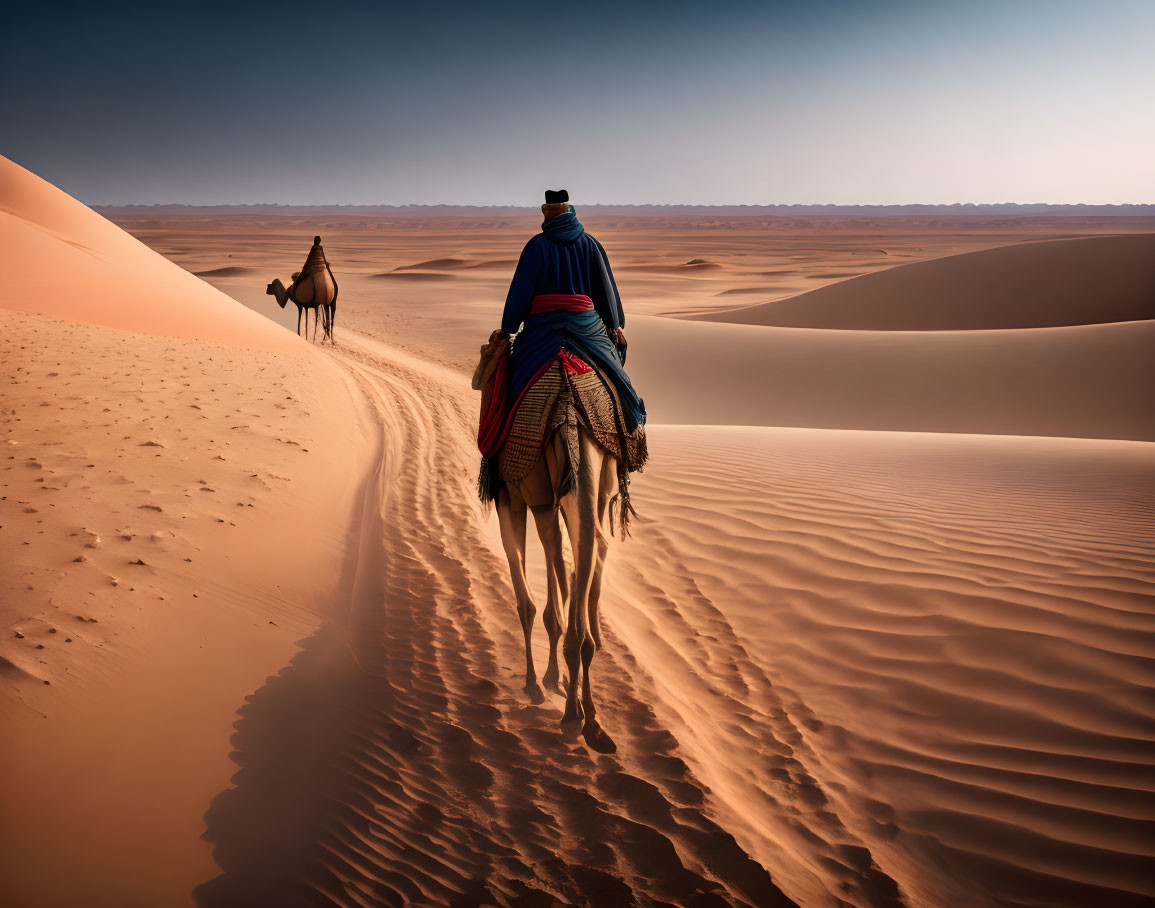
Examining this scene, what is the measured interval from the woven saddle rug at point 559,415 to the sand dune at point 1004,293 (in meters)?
26.1

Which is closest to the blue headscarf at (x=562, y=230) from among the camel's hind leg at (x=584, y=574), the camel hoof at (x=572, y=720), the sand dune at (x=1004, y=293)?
the camel's hind leg at (x=584, y=574)

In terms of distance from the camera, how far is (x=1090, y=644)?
4.64 meters

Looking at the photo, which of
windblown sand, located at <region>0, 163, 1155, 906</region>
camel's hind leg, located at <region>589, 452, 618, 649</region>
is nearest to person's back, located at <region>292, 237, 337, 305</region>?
windblown sand, located at <region>0, 163, 1155, 906</region>

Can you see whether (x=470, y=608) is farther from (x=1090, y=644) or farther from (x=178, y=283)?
(x=178, y=283)

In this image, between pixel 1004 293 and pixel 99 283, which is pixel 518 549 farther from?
pixel 1004 293

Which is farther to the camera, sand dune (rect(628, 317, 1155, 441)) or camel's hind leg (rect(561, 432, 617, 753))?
sand dune (rect(628, 317, 1155, 441))

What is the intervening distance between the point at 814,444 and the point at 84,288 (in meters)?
13.6

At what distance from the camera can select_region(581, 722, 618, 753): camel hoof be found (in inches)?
164

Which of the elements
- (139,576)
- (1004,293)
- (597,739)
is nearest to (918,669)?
(597,739)

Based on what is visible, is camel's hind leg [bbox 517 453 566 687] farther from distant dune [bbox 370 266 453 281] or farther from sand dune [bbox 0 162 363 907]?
distant dune [bbox 370 266 453 281]

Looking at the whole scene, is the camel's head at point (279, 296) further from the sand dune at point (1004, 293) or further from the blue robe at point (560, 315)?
the blue robe at point (560, 315)

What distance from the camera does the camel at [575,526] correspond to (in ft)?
13.7

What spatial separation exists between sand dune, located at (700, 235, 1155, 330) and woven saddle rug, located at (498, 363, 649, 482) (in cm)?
2610

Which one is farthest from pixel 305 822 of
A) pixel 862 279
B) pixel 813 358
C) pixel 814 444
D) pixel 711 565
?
pixel 862 279
